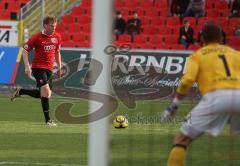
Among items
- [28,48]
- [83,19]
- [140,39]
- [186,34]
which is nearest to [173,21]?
[140,39]

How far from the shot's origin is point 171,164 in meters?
8.30

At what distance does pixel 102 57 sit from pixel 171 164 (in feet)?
7.93

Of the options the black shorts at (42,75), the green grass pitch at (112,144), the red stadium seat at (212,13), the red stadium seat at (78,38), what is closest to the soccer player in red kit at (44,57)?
the black shorts at (42,75)

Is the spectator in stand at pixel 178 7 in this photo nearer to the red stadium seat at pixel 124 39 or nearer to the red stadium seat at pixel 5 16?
the red stadium seat at pixel 124 39

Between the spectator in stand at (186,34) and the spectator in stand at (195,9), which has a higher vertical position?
the spectator in stand at (195,9)

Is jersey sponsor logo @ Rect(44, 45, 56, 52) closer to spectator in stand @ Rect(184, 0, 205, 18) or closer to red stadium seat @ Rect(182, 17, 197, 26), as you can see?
red stadium seat @ Rect(182, 17, 197, 26)

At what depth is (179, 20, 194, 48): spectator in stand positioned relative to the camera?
75.4 feet

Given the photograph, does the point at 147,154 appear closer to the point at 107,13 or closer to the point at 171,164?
the point at 171,164

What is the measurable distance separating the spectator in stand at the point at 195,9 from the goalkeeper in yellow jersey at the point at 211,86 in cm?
1711

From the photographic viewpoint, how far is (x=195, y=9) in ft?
83.2

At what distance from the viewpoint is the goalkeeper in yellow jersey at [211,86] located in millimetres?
7906

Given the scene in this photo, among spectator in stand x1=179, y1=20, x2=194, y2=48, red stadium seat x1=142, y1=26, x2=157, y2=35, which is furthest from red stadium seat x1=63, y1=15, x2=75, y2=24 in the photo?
spectator in stand x1=179, y1=20, x2=194, y2=48

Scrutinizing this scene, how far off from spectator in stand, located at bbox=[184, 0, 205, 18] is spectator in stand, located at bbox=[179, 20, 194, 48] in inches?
66.8

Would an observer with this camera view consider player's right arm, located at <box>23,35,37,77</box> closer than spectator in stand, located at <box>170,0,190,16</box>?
Yes
